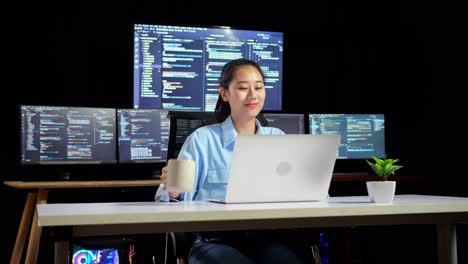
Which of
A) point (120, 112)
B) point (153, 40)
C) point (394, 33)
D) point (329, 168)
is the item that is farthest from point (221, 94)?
point (394, 33)

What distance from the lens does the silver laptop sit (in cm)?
169

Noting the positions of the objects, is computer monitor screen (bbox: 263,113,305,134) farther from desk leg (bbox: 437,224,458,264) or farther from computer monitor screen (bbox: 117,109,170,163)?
desk leg (bbox: 437,224,458,264)

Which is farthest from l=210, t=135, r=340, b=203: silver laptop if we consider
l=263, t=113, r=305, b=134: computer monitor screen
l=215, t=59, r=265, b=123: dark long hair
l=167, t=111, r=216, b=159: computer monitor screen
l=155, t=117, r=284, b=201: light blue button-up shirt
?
l=263, t=113, r=305, b=134: computer monitor screen

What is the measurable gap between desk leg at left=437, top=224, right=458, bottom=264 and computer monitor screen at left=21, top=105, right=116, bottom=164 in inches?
117

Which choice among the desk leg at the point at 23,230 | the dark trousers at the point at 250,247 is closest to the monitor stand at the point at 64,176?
the desk leg at the point at 23,230

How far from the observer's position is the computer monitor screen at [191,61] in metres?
4.92

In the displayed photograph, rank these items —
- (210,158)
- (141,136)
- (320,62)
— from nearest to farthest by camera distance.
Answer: (210,158) < (141,136) < (320,62)

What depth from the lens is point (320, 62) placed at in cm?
556

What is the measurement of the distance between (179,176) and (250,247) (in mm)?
396

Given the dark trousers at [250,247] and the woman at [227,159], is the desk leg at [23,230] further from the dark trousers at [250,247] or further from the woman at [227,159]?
the dark trousers at [250,247]

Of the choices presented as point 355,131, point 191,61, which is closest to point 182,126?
point 191,61

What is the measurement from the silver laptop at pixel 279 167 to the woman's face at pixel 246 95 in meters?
0.60

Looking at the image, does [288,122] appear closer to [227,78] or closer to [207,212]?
[227,78]

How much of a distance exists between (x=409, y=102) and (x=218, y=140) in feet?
11.3
